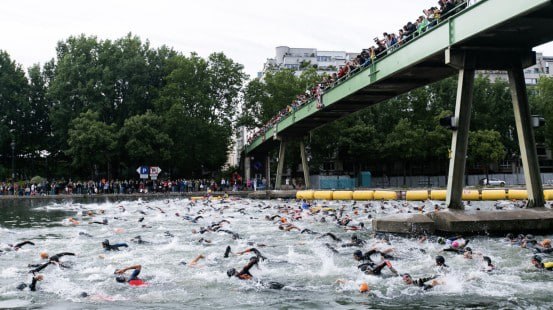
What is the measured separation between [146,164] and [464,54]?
5688cm

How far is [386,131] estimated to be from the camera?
7975cm

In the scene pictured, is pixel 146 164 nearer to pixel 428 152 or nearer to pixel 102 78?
pixel 102 78

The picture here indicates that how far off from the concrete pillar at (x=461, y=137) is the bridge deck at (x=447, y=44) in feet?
3.08

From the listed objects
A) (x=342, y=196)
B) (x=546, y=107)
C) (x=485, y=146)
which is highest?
(x=546, y=107)

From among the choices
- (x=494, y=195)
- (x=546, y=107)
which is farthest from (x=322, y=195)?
(x=546, y=107)

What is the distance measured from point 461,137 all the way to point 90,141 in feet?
171

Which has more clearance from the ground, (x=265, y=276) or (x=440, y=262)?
(x=440, y=262)

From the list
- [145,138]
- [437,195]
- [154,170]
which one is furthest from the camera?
[145,138]

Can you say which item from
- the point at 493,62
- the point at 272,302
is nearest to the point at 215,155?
the point at 493,62

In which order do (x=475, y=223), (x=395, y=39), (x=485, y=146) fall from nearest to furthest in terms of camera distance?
(x=475, y=223) → (x=395, y=39) → (x=485, y=146)

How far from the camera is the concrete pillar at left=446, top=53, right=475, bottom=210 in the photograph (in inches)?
839

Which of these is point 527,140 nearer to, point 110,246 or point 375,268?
point 375,268

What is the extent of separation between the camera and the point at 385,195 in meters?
47.5

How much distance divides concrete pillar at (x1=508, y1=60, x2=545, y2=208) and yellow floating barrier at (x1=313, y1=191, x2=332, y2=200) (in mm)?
27301
